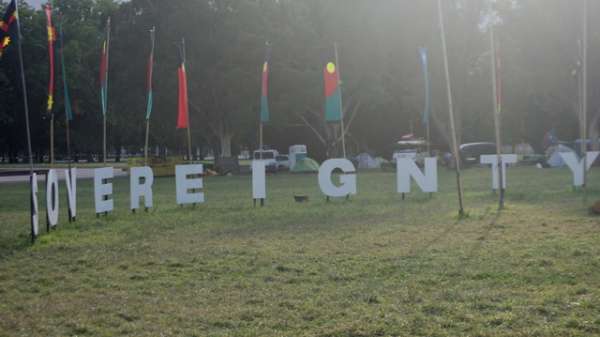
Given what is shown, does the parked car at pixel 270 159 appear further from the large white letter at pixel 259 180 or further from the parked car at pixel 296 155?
the large white letter at pixel 259 180

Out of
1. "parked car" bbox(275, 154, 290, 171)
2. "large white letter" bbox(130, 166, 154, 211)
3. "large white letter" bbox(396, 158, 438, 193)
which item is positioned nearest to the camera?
"large white letter" bbox(130, 166, 154, 211)

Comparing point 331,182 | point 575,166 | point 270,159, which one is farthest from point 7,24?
point 270,159

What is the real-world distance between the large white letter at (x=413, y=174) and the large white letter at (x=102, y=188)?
283 inches

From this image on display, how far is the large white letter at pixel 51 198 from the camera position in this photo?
12.1m

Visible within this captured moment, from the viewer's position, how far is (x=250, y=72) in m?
36.9

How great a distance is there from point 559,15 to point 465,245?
28171 millimetres

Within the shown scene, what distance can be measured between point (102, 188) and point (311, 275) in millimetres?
8144

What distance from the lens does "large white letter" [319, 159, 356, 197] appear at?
53.5ft

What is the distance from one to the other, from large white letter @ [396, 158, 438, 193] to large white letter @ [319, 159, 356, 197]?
51.9 inches

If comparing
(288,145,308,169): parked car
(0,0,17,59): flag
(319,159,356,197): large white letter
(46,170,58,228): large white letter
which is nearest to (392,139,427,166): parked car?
(288,145,308,169): parked car

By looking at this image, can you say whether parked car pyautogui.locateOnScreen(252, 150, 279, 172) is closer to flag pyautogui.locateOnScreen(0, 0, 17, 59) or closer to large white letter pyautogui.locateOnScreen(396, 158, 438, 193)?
large white letter pyautogui.locateOnScreen(396, 158, 438, 193)

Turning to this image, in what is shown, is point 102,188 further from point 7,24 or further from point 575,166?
point 575,166

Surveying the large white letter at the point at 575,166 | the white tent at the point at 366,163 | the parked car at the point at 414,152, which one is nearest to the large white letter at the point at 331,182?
the large white letter at the point at 575,166

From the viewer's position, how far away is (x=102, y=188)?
14680 mm
